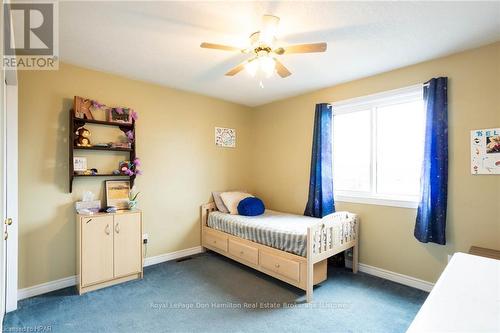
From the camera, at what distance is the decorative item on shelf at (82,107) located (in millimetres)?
2654

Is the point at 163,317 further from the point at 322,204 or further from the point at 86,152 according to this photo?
the point at 322,204

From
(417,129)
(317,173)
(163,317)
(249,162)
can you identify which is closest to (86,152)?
(163,317)

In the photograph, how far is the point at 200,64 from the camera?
8.90ft

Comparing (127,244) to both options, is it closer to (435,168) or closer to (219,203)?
(219,203)

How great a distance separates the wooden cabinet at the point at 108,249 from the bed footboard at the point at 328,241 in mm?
1952

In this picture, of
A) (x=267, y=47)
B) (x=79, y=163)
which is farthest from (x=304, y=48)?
(x=79, y=163)

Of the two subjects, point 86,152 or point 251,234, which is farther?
point 251,234

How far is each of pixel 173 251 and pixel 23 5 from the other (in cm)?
301

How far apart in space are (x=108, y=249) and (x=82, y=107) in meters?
1.58

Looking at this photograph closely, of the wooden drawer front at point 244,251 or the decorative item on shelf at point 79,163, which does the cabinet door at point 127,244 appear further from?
the wooden drawer front at point 244,251

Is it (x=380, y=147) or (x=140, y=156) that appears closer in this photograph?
(x=380, y=147)

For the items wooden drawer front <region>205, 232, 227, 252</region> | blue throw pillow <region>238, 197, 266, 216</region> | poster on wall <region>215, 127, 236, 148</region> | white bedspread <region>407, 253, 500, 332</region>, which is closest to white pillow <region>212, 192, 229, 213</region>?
blue throw pillow <region>238, 197, 266, 216</region>

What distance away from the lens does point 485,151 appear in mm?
2291

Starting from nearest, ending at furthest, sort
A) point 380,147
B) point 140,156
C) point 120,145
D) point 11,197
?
point 11,197
point 120,145
point 380,147
point 140,156
